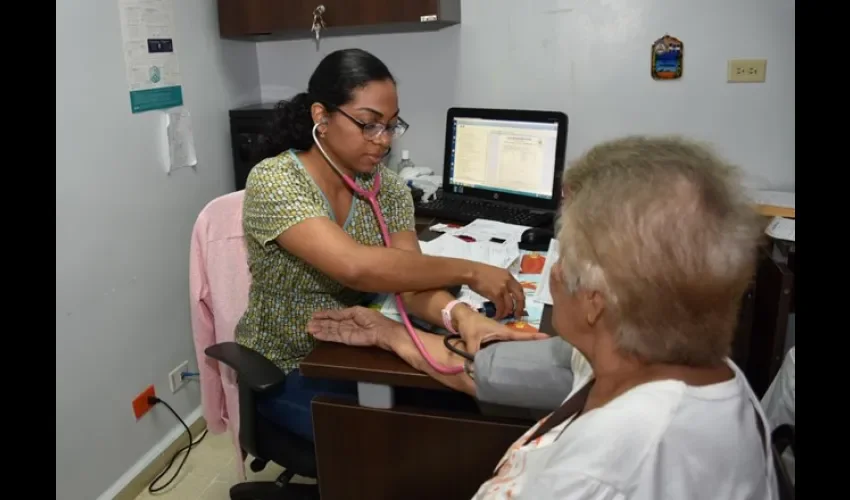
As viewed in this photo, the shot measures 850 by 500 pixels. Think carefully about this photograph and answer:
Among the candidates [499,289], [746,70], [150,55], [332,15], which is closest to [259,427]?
[499,289]

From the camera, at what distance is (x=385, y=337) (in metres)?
1.18

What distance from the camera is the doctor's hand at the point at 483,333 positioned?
117 centimetres

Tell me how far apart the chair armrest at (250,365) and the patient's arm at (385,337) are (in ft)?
0.54

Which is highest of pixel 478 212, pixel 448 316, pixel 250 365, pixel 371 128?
pixel 371 128

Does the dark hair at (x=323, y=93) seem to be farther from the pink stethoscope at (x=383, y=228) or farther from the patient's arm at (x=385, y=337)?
the patient's arm at (x=385, y=337)

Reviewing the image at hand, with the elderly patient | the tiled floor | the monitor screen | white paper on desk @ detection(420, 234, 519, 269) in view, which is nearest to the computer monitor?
the monitor screen

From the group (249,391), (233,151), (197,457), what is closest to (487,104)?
(233,151)

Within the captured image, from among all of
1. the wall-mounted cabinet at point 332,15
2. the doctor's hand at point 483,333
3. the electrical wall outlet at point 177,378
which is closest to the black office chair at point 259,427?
the doctor's hand at point 483,333

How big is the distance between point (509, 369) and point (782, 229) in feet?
4.03

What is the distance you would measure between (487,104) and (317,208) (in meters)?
1.30

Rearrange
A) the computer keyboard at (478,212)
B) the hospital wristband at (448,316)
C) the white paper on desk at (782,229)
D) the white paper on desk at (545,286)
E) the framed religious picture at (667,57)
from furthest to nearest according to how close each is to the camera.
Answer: the framed religious picture at (667,57), the computer keyboard at (478,212), the white paper on desk at (782,229), the white paper on desk at (545,286), the hospital wristband at (448,316)

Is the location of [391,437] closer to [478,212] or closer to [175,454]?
[478,212]
